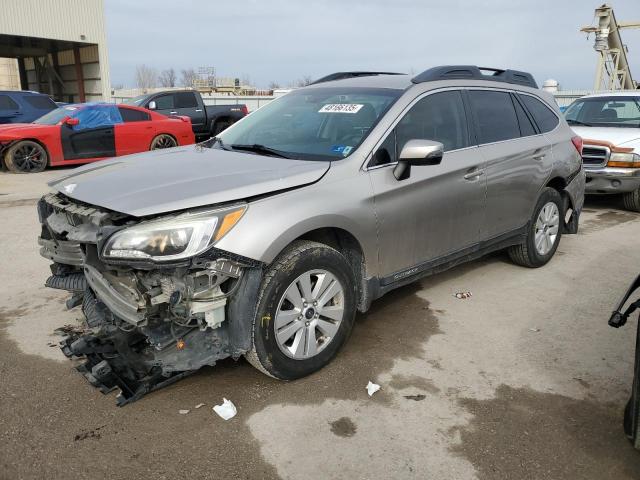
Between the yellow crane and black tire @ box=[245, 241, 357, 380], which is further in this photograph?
the yellow crane

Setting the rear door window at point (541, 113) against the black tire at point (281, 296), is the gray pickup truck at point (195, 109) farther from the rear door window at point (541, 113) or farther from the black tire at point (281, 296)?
the black tire at point (281, 296)

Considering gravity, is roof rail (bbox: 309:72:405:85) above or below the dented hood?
above

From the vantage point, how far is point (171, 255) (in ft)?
8.86

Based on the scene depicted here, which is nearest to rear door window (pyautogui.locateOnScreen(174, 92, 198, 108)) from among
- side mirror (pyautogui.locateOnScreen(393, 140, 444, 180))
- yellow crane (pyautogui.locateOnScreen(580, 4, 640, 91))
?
side mirror (pyautogui.locateOnScreen(393, 140, 444, 180))

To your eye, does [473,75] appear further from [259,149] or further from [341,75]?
[259,149]

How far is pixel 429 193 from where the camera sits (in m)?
3.85

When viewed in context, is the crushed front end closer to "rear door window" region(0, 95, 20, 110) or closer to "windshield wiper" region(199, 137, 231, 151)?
"windshield wiper" region(199, 137, 231, 151)

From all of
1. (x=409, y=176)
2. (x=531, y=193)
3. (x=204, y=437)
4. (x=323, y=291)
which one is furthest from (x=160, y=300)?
(x=531, y=193)

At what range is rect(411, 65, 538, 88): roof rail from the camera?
4.11 meters

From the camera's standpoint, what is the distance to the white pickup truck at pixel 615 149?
8.07 m

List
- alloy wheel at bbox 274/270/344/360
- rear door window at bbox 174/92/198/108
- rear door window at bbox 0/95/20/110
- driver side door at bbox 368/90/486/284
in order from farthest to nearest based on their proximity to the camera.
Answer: rear door window at bbox 174/92/198/108, rear door window at bbox 0/95/20/110, driver side door at bbox 368/90/486/284, alloy wheel at bbox 274/270/344/360

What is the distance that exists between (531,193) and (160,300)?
3572 millimetres

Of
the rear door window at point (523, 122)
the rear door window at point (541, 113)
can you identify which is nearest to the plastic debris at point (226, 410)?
the rear door window at point (523, 122)

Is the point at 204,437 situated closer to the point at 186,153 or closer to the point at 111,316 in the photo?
the point at 111,316
